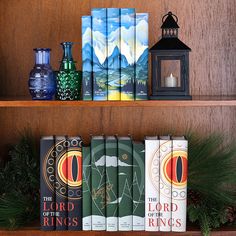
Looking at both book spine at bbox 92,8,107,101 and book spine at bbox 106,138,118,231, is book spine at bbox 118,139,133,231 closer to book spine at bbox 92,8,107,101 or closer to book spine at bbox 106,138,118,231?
book spine at bbox 106,138,118,231

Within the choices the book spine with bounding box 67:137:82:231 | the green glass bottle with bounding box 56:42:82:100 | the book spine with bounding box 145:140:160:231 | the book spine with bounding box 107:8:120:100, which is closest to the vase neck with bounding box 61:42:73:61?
the green glass bottle with bounding box 56:42:82:100

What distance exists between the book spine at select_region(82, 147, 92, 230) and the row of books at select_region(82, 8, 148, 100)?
0.58 ft

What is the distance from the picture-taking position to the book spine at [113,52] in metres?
1.61

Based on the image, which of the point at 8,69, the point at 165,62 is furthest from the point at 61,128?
the point at 165,62

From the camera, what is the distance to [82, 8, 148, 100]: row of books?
1.61 meters

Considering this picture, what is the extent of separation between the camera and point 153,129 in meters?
1.88

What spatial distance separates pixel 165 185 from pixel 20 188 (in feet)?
1.50

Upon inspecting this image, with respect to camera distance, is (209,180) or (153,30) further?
(153,30)

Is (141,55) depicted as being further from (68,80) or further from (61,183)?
(61,183)

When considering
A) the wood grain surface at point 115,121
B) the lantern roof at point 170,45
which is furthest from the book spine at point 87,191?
the lantern roof at point 170,45

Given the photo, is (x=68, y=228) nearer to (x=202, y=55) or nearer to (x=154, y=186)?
(x=154, y=186)

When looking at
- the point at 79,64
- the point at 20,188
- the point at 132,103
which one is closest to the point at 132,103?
the point at 132,103

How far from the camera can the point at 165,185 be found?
164 cm

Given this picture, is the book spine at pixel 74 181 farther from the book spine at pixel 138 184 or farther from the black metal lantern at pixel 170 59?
the black metal lantern at pixel 170 59
